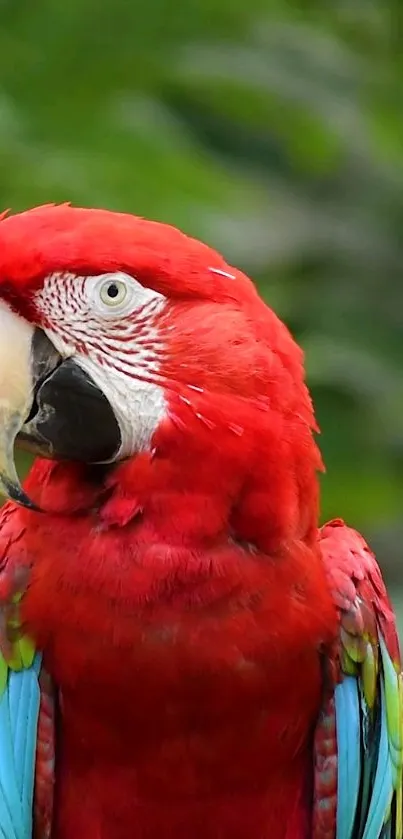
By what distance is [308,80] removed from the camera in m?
1.64

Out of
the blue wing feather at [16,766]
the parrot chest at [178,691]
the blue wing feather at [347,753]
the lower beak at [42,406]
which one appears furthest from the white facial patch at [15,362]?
the blue wing feather at [347,753]

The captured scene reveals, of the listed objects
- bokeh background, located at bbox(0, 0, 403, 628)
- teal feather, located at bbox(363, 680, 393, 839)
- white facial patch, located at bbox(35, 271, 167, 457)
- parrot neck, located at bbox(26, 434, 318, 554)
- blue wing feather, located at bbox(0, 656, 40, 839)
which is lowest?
blue wing feather, located at bbox(0, 656, 40, 839)

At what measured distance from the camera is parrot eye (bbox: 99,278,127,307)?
94cm

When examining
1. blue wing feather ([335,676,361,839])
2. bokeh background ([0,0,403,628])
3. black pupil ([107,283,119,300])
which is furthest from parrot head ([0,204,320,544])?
bokeh background ([0,0,403,628])

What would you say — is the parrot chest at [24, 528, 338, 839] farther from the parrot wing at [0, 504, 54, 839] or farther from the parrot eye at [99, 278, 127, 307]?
the parrot eye at [99, 278, 127, 307]

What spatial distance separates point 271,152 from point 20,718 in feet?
3.27

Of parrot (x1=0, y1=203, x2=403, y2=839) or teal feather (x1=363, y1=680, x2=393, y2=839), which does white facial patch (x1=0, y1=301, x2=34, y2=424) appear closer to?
parrot (x1=0, y1=203, x2=403, y2=839)

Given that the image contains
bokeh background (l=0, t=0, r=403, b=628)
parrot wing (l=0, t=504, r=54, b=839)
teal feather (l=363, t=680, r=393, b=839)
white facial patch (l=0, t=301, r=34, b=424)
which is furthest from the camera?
bokeh background (l=0, t=0, r=403, b=628)

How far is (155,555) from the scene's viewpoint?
A: 97 centimetres

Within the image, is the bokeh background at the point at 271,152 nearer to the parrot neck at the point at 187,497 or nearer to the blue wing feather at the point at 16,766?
the parrot neck at the point at 187,497

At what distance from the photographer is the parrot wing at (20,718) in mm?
1035

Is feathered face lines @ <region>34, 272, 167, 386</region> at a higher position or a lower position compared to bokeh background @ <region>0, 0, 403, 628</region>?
lower

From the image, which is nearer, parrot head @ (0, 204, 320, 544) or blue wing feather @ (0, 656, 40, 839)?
parrot head @ (0, 204, 320, 544)

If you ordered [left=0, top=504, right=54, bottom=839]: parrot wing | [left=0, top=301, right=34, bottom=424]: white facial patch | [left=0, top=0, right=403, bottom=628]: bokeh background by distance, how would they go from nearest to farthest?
1. [left=0, top=301, right=34, bottom=424]: white facial patch
2. [left=0, top=504, right=54, bottom=839]: parrot wing
3. [left=0, top=0, right=403, bottom=628]: bokeh background
